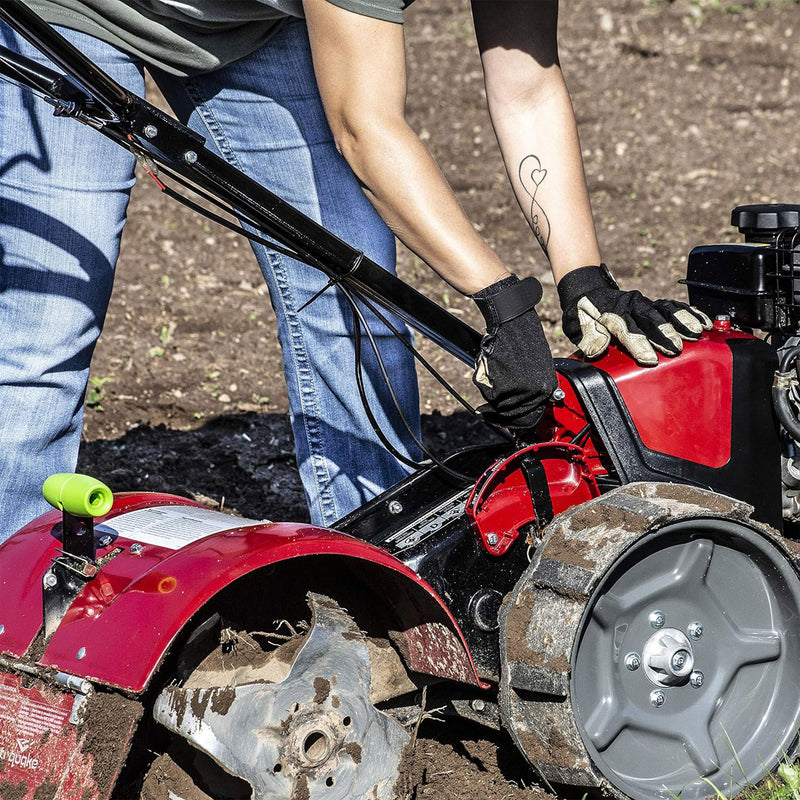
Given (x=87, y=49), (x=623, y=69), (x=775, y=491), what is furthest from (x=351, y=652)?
(x=623, y=69)

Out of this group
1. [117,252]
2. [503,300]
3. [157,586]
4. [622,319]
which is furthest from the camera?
[117,252]

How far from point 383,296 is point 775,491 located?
804 mm

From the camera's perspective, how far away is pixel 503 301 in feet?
6.32

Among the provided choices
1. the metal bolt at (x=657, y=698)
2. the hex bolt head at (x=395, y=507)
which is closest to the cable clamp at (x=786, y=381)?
the metal bolt at (x=657, y=698)

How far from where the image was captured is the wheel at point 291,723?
1.57m

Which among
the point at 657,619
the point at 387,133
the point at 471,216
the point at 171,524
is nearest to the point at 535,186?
the point at 387,133

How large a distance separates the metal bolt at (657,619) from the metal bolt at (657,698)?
106 millimetres

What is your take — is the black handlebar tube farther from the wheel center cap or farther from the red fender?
the wheel center cap

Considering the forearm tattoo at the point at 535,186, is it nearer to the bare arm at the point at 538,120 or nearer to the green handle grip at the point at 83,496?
the bare arm at the point at 538,120

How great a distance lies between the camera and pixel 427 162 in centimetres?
189

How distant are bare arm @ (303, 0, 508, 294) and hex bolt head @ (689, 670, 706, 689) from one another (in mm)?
728

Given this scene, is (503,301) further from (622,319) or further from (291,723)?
(291,723)

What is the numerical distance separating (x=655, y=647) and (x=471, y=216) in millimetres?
4495

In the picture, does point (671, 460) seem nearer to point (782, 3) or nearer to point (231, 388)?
point (231, 388)
